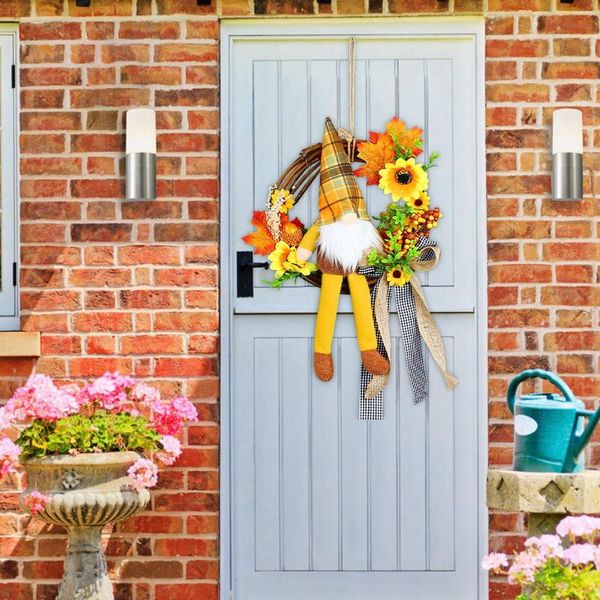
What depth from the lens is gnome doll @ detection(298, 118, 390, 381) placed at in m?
4.42

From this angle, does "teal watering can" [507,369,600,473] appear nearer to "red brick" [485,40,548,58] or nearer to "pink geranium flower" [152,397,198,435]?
"pink geranium flower" [152,397,198,435]

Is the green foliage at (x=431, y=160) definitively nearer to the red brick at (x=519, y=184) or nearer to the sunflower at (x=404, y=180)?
the sunflower at (x=404, y=180)

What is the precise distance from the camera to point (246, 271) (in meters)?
4.50

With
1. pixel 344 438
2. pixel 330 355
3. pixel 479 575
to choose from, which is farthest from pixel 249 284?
pixel 479 575

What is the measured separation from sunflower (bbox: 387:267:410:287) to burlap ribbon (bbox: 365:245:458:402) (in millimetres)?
28

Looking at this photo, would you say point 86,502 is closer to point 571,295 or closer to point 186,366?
point 186,366

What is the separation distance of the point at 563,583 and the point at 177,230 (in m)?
1.99

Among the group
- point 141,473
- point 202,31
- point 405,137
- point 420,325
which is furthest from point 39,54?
point 420,325

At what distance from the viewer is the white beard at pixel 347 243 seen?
175 inches

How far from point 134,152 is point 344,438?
1.36m

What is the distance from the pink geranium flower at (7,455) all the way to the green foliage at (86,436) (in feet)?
0.13

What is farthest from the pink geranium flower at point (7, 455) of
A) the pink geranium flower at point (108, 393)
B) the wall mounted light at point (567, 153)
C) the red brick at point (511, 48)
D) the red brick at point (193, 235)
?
the red brick at point (511, 48)

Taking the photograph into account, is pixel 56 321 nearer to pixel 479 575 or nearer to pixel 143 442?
pixel 143 442

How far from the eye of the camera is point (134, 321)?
441cm
